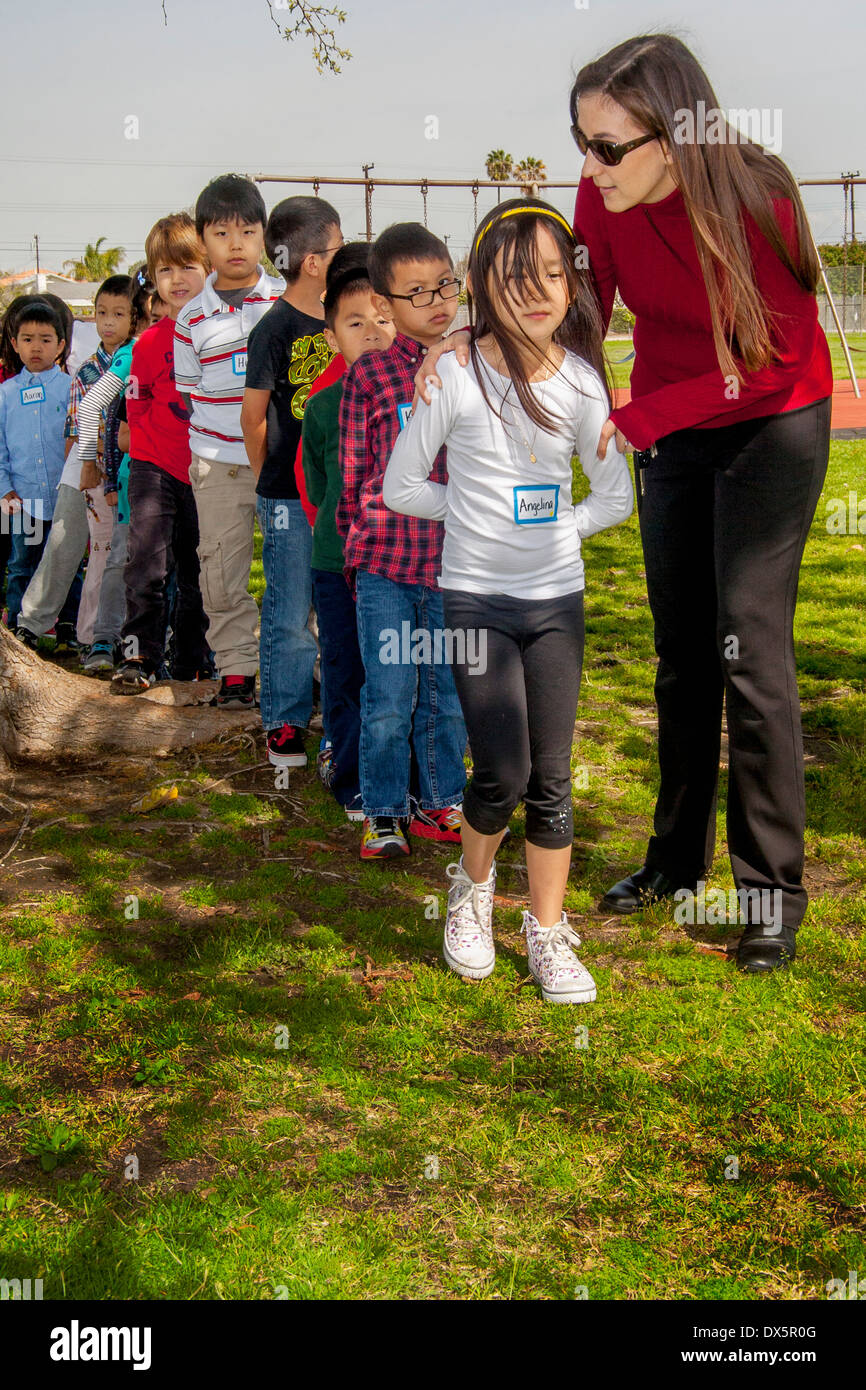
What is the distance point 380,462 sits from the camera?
4.19 metres

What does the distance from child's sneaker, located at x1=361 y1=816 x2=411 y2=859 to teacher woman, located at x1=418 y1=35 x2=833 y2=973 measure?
799 mm

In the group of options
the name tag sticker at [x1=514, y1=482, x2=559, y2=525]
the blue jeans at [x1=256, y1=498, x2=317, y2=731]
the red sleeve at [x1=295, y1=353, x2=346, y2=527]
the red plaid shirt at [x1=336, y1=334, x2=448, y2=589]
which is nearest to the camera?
the name tag sticker at [x1=514, y1=482, x2=559, y2=525]

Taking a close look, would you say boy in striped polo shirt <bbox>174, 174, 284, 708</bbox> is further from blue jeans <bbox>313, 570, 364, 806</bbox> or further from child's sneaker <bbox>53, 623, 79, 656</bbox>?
child's sneaker <bbox>53, 623, 79, 656</bbox>

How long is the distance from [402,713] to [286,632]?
1.13 m

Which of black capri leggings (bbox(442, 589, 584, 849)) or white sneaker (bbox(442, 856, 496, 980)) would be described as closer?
black capri leggings (bbox(442, 589, 584, 849))

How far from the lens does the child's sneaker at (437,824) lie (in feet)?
14.9

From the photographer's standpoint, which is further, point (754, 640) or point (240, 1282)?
point (754, 640)

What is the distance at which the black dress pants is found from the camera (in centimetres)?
332

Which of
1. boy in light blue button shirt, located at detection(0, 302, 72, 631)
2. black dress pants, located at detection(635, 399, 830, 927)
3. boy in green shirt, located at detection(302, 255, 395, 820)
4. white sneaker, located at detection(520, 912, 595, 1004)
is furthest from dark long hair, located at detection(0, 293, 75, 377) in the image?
white sneaker, located at detection(520, 912, 595, 1004)

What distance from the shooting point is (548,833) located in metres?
3.35
